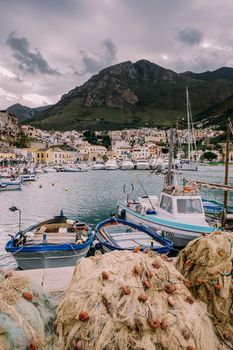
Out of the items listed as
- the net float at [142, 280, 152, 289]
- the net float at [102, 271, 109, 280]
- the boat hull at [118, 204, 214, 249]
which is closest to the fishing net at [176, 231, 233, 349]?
the net float at [142, 280, 152, 289]

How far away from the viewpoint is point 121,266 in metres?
3.12

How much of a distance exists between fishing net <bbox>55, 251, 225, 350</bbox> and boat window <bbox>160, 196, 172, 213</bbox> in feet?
37.5

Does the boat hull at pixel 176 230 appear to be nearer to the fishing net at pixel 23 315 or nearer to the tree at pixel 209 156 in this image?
the fishing net at pixel 23 315

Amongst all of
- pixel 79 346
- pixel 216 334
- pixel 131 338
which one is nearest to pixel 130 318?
pixel 131 338

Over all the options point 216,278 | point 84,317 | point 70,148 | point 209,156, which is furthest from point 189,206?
point 209,156

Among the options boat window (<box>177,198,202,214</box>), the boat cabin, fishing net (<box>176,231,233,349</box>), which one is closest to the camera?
fishing net (<box>176,231,233,349</box>)

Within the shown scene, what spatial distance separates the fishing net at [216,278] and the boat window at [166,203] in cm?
1087

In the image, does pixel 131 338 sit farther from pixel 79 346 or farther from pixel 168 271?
pixel 168 271

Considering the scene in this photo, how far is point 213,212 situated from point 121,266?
19.4m

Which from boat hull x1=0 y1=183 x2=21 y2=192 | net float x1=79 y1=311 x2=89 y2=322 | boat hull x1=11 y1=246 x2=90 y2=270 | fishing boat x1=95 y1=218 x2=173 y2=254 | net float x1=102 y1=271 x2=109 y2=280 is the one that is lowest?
boat hull x1=0 y1=183 x2=21 y2=192

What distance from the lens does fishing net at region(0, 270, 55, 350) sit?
8.07ft

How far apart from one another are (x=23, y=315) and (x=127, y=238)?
33.2 feet

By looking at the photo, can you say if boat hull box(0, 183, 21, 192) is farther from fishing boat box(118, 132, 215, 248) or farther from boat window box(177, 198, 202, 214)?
boat window box(177, 198, 202, 214)

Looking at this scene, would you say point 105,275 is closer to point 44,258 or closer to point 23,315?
point 23,315
